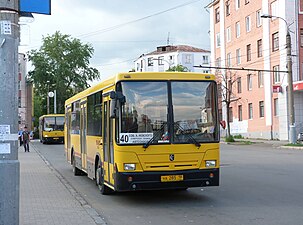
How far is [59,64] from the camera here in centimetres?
7881

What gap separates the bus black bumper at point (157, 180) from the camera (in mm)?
10000

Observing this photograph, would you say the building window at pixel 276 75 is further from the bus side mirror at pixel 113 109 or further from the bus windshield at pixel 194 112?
the bus side mirror at pixel 113 109

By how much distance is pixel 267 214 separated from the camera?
29.7ft

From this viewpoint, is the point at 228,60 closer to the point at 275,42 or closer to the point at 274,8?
the point at 275,42

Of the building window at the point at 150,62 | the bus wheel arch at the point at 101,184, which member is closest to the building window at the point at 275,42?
the bus wheel arch at the point at 101,184

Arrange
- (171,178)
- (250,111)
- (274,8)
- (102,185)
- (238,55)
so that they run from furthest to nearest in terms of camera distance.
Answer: (238,55)
(250,111)
(274,8)
(102,185)
(171,178)

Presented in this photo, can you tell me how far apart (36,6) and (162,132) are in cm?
509

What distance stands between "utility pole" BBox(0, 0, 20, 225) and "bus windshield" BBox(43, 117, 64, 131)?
1630 inches

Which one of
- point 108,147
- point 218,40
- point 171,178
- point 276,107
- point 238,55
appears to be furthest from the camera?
point 218,40

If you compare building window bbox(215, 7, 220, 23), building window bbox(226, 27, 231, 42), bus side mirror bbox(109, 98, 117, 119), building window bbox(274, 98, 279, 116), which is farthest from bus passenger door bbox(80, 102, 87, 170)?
building window bbox(215, 7, 220, 23)

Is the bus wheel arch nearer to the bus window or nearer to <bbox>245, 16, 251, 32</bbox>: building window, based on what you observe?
the bus window

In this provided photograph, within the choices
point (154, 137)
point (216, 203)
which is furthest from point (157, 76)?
point (216, 203)

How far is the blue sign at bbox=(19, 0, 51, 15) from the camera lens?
5742mm

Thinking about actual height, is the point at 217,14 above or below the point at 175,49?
below
